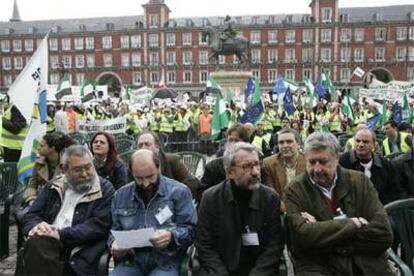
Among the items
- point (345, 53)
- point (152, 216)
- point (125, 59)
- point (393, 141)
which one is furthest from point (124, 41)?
point (152, 216)

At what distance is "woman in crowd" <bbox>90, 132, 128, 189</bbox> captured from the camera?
5.42 meters

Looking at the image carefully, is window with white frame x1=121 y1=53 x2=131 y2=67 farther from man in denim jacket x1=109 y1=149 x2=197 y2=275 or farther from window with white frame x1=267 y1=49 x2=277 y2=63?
man in denim jacket x1=109 y1=149 x2=197 y2=275

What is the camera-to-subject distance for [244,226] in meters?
3.98

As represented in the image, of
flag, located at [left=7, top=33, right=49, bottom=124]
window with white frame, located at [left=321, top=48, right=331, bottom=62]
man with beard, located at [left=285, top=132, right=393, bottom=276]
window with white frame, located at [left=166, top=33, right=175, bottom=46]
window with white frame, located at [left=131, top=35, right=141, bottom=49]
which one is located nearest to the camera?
man with beard, located at [left=285, top=132, right=393, bottom=276]

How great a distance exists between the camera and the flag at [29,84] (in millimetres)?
5863

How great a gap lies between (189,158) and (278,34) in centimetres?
7341

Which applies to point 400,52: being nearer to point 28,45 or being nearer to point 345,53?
point 345,53

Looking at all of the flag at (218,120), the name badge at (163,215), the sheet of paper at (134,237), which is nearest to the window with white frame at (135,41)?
the flag at (218,120)

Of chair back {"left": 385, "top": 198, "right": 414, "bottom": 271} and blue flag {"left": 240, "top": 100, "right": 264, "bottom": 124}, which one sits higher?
blue flag {"left": 240, "top": 100, "right": 264, "bottom": 124}

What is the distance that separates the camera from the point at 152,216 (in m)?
4.11

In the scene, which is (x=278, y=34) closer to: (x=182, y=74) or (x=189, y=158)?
(x=182, y=74)

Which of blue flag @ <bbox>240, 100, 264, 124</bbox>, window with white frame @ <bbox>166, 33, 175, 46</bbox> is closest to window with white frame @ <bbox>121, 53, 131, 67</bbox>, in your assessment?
window with white frame @ <bbox>166, 33, 175, 46</bbox>

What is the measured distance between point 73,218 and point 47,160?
1.57 meters

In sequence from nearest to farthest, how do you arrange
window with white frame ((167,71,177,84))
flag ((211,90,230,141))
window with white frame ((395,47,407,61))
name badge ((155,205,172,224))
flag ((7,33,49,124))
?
name badge ((155,205,172,224))
flag ((7,33,49,124))
flag ((211,90,230,141))
window with white frame ((395,47,407,61))
window with white frame ((167,71,177,84))
